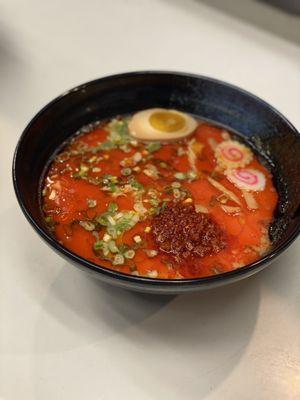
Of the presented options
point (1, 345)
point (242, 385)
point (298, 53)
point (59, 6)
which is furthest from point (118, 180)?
point (59, 6)

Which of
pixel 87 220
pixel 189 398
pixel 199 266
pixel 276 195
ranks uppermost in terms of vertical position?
pixel 276 195

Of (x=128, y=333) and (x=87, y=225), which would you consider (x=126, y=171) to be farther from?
(x=128, y=333)

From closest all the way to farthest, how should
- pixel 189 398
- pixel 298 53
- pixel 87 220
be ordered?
1. pixel 189 398
2. pixel 87 220
3. pixel 298 53

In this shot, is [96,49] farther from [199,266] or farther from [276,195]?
[199,266]

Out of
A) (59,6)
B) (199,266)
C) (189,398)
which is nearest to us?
(189,398)

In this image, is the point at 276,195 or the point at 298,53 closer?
the point at 276,195

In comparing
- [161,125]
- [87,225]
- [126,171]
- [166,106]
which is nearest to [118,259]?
[87,225]

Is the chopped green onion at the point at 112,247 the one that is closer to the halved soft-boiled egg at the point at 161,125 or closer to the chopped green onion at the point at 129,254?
the chopped green onion at the point at 129,254
